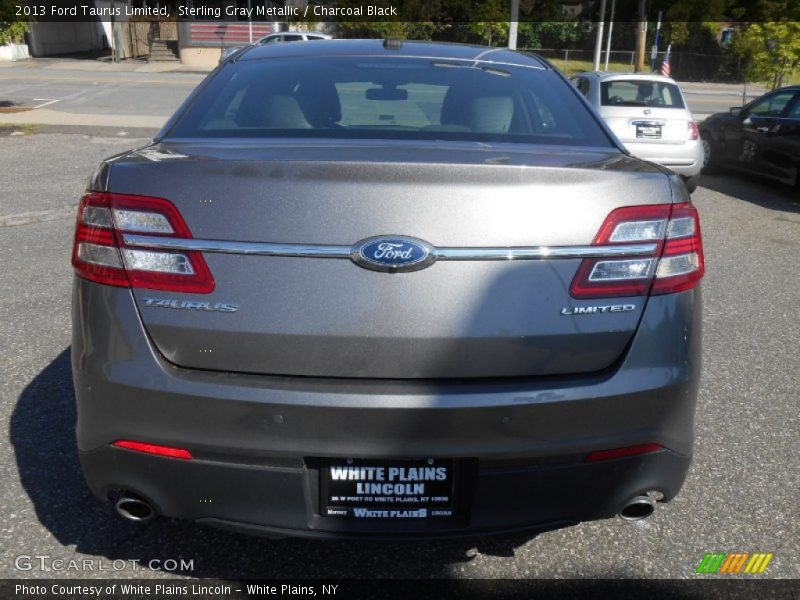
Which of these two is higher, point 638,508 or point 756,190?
point 638,508

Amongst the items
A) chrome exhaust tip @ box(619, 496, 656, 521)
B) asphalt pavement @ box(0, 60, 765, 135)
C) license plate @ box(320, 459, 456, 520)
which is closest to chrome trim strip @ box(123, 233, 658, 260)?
license plate @ box(320, 459, 456, 520)

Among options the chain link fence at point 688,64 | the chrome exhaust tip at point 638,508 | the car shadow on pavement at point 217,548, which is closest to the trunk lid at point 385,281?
the chrome exhaust tip at point 638,508

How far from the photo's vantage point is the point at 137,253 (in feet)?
6.74

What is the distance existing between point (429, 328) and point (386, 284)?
159mm

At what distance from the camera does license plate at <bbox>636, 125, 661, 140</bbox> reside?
10078 millimetres

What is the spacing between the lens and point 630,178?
7.00 ft

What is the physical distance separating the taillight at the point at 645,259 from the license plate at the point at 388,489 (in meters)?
0.62

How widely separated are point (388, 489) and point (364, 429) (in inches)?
8.6

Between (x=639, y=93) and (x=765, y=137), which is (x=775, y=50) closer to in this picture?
(x=765, y=137)

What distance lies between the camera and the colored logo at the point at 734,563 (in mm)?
2650

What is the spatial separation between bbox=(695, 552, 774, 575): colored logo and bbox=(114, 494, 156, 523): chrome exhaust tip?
1829 millimetres

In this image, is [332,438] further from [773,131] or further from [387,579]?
[773,131]

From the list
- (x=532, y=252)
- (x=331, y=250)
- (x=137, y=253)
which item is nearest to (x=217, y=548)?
(x=137, y=253)

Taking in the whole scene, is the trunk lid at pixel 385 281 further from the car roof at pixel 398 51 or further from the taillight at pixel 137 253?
the car roof at pixel 398 51
